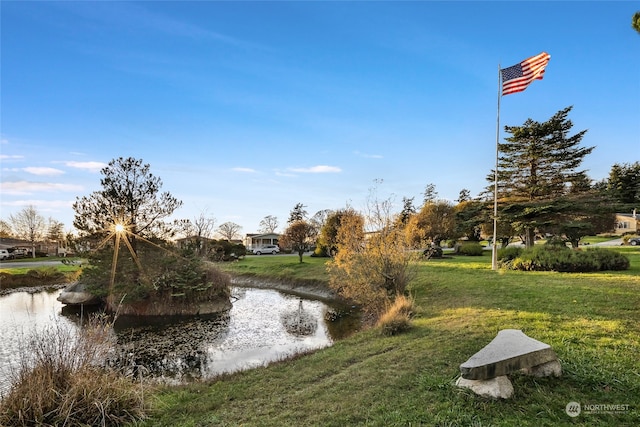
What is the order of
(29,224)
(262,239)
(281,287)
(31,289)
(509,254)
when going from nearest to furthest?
(509,254)
(31,289)
(281,287)
(29,224)
(262,239)

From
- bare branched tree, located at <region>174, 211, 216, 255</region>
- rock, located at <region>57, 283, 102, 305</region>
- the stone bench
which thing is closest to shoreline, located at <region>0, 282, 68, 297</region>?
rock, located at <region>57, 283, 102, 305</region>

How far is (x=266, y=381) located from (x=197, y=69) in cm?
1011

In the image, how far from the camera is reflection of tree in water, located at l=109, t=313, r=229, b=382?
826cm

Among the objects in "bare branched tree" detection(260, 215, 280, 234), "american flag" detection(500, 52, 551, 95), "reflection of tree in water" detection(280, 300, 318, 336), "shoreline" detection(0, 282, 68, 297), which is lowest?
"shoreline" detection(0, 282, 68, 297)

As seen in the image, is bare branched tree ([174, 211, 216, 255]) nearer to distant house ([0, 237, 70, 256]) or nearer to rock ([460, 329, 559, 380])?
rock ([460, 329, 559, 380])

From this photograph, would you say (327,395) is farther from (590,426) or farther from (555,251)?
(555,251)

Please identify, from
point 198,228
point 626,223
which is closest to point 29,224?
point 198,228

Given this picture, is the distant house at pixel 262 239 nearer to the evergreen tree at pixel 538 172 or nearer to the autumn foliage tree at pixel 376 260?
the evergreen tree at pixel 538 172

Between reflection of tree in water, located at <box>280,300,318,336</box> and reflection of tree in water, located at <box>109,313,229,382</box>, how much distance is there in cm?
226

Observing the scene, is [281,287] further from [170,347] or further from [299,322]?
[170,347]

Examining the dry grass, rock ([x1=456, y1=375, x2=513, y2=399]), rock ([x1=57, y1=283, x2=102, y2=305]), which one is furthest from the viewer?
rock ([x1=57, y1=283, x2=102, y2=305])

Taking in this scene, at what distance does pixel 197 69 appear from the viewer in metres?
11.7

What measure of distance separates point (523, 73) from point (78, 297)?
23032 millimetres

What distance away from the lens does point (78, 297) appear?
1670cm
